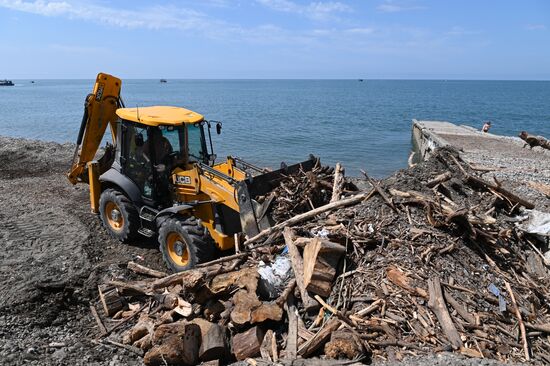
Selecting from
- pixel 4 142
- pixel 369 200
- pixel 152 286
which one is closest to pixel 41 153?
pixel 4 142

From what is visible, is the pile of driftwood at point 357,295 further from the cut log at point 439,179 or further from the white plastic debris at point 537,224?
the cut log at point 439,179

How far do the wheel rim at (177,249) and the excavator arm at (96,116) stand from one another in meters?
3.28

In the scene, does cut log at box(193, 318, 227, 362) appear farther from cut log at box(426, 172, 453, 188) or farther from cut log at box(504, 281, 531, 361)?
cut log at box(426, 172, 453, 188)

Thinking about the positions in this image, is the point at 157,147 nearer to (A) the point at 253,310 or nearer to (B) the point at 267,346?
(A) the point at 253,310

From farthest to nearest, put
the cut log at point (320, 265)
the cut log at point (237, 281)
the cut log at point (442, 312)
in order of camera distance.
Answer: the cut log at point (237, 281) < the cut log at point (320, 265) < the cut log at point (442, 312)

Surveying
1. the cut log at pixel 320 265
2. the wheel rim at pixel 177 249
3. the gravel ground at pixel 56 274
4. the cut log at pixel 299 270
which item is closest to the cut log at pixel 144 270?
the gravel ground at pixel 56 274

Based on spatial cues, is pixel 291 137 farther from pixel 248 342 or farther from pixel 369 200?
pixel 248 342

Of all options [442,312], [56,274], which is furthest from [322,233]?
[56,274]

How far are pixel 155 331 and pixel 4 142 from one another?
67.6 ft

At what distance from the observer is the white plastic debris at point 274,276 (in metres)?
6.25

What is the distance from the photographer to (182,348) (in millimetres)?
A: 5516

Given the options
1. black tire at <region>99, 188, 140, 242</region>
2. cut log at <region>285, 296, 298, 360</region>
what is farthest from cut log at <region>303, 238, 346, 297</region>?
black tire at <region>99, 188, 140, 242</region>

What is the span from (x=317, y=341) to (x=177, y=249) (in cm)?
352

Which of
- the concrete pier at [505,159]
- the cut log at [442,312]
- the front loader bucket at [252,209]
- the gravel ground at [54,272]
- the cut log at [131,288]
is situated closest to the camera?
the cut log at [442,312]
